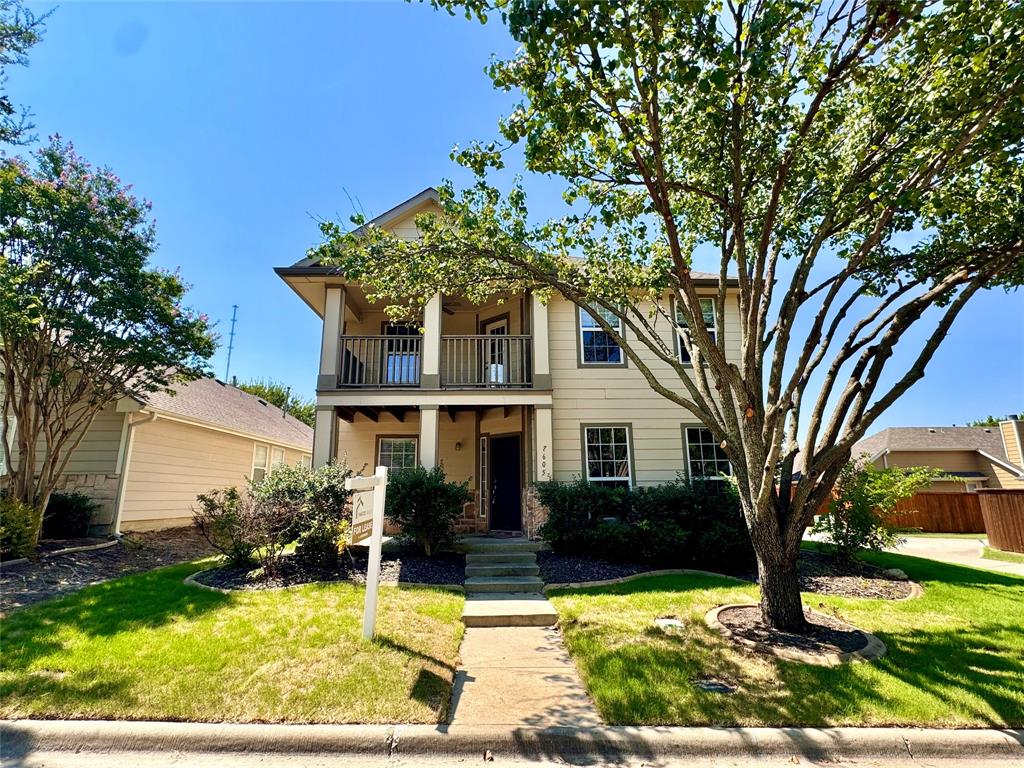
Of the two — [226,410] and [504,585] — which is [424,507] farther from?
[226,410]

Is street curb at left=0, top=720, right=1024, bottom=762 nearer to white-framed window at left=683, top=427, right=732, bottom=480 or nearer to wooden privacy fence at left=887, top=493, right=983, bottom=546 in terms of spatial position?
white-framed window at left=683, top=427, right=732, bottom=480

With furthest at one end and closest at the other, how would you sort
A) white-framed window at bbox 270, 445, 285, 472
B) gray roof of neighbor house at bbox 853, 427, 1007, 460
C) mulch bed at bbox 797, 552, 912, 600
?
1. gray roof of neighbor house at bbox 853, 427, 1007, 460
2. white-framed window at bbox 270, 445, 285, 472
3. mulch bed at bbox 797, 552, 912, 600

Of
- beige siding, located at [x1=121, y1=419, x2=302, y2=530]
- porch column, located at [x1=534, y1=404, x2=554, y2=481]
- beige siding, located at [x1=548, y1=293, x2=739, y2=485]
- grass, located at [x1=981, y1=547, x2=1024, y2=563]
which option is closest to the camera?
porch column, located at [x1=534, y1=404, x2=554, y2=481]

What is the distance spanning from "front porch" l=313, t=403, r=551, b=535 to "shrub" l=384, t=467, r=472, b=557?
1486 millimetres

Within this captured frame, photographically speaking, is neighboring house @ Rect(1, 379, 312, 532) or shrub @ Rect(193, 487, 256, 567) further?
neighboring house @ Rect(1, 379, 312, 532)

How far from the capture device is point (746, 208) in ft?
21.8

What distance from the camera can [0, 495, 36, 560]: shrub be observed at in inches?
313

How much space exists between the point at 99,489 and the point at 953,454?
118 feet

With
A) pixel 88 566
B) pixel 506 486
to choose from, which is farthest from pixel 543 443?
pixel 88 566

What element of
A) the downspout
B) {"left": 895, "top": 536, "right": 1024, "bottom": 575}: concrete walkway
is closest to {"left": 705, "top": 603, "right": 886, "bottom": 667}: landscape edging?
{"left": 895, "top": 536, "right": 1024, "bottom": 575}: concrete walkway

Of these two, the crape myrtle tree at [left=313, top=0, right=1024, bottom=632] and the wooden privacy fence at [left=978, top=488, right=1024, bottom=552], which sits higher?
the crape myrtle tree at [left=313, top=0, right=1024, bottom=632]

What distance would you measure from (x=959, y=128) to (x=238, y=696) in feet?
27.0

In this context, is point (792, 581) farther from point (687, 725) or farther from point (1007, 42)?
point (1007, 42)

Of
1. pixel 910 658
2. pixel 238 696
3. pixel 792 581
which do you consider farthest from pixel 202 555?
pixel 910 658
